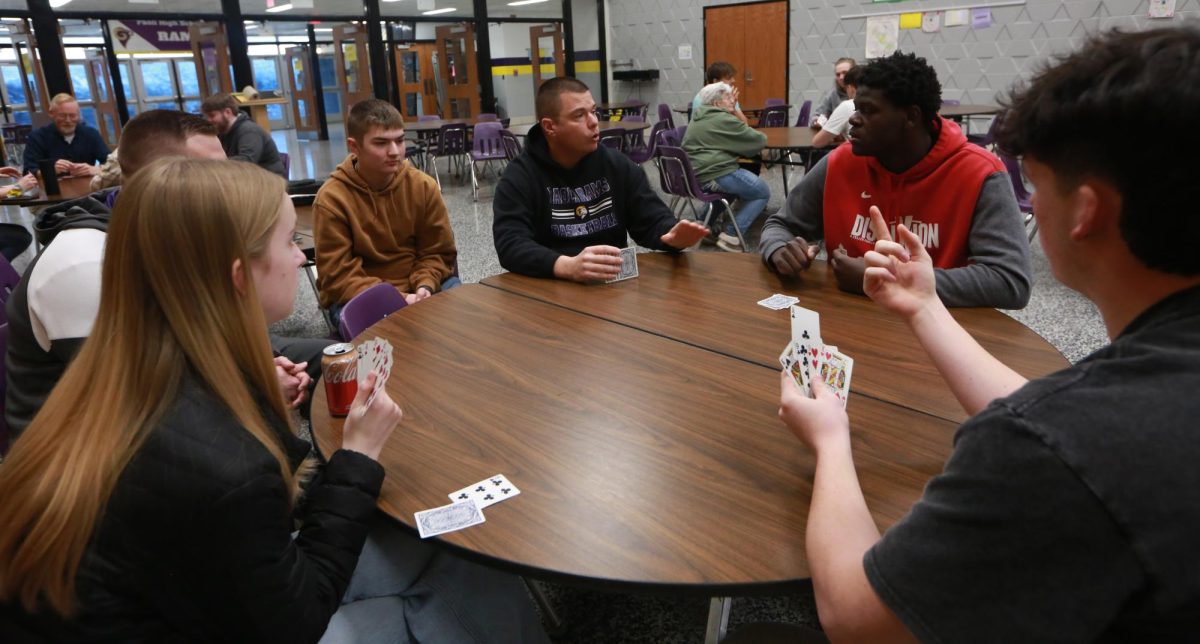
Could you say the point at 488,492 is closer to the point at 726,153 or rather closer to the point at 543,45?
the point at 726,153

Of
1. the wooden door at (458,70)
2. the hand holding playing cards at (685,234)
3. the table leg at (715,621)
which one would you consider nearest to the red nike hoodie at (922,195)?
the hand holding playing cards at (685,234)

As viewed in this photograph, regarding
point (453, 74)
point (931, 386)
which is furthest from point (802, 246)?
point (453, 74)

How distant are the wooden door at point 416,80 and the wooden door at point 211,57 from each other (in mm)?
2417

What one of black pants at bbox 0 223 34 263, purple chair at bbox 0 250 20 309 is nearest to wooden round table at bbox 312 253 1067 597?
purple chair at bbox 0 250 20 309

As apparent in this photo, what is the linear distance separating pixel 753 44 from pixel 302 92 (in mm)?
8339

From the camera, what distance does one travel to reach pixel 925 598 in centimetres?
69

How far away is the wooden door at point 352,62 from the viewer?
1024 cm

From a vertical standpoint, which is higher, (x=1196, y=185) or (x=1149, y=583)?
(x=1196, y=185)

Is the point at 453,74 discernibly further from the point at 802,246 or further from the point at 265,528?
the point at 265,528

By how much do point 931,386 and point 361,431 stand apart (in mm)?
1081

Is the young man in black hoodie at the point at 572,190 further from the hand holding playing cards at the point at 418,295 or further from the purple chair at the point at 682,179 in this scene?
the purple chair at the point at 682,179

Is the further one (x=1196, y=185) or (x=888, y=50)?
(x=888, y=50)

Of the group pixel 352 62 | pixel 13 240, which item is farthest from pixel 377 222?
pixel 352 62

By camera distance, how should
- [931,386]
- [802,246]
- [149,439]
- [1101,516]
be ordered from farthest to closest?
[802,246], [931,386], [149,439], [1101,516]
